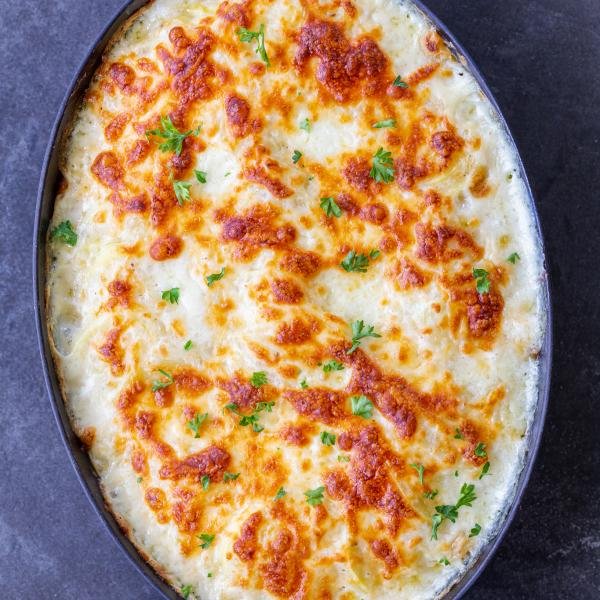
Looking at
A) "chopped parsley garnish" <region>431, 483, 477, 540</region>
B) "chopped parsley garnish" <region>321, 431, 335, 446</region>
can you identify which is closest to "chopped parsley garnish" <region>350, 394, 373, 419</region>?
"chopped parsley garnish" <region>321, 431, 335, 446</region>

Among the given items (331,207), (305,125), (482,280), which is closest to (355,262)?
(331,207)

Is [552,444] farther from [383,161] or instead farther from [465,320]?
[383,161]

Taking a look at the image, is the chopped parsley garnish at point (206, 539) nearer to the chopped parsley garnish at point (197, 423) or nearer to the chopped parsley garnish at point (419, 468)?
the chopped parsley garnish at point (197, 423)

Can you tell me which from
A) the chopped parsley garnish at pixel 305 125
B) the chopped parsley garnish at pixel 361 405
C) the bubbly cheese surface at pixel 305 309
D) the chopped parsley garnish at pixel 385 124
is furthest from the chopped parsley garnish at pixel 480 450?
the chopped parsley garnish at pixel 305 125

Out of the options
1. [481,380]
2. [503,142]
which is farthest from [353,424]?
[503,142]

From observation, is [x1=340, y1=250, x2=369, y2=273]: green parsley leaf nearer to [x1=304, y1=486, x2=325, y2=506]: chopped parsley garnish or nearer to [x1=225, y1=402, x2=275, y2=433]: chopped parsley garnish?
[x1=225, y1=402, x2=275, y2=433]: chopped parsley garnish

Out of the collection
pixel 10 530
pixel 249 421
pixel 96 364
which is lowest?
pixel 10 530
